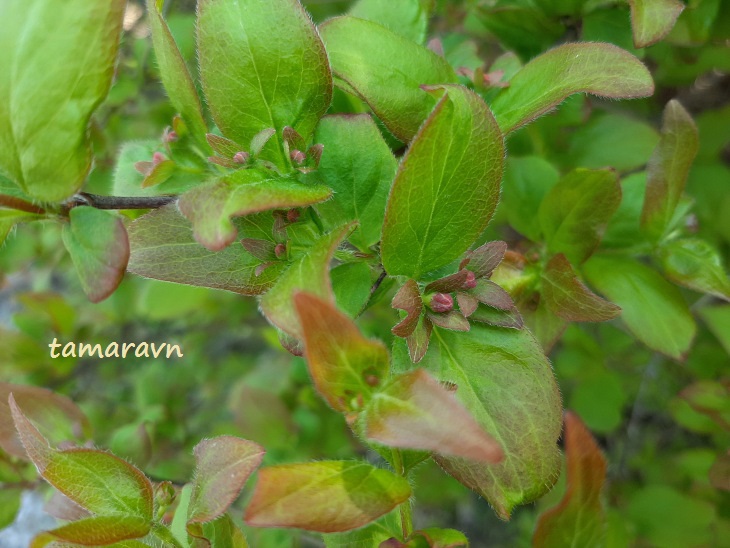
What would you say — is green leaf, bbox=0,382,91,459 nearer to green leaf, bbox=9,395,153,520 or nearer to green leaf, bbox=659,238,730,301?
green leaf, bbox=9,395,153,520

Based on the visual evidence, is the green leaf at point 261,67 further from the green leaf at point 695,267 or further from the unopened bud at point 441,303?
the green leaf at point 695,267

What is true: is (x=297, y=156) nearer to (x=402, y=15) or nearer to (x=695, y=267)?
(x=402, y=15)

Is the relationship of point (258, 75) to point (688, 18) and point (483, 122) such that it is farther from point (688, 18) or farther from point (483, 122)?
point (688, 18)

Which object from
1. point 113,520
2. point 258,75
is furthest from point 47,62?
point 113,520

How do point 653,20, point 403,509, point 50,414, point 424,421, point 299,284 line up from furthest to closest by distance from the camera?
point 50,414
point 653,20
point 403,509
point 299,284
point 424,421

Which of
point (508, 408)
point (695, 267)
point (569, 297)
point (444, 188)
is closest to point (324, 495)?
point (508, 408)

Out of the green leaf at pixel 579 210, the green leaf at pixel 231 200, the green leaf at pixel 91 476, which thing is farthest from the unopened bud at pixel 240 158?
the green leaf at pixel 579 210
